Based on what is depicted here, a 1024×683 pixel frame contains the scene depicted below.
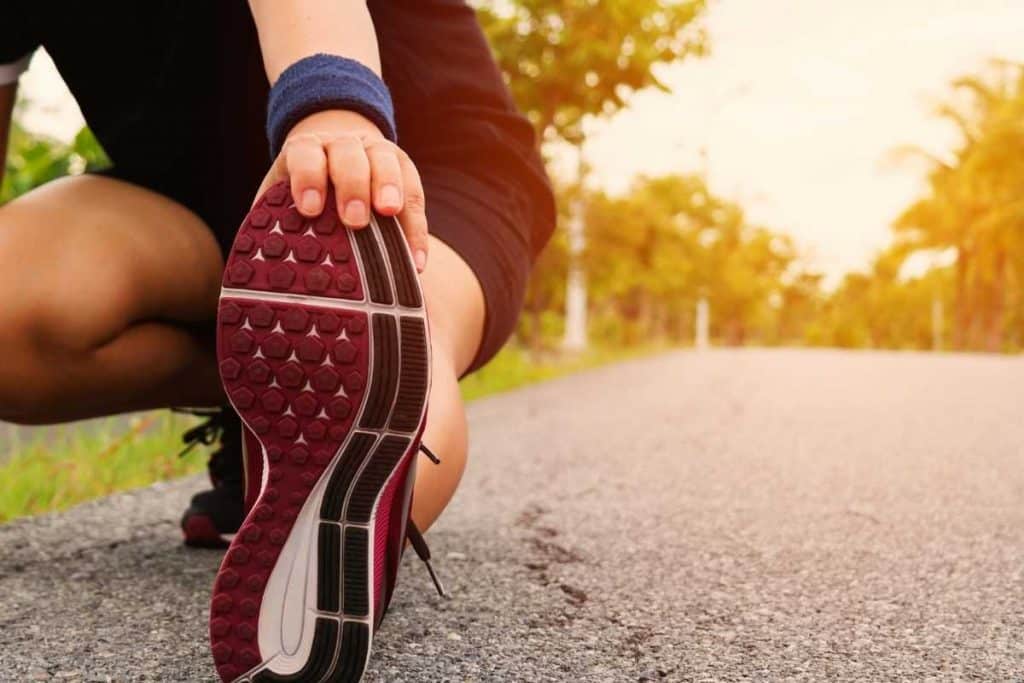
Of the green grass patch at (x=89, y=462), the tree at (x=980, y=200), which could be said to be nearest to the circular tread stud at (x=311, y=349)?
the green grass patch at (x=89, y=462)

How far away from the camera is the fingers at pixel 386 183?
2.85ft

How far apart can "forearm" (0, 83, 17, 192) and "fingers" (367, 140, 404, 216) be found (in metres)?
0.86

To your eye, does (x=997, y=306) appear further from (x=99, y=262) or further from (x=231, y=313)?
(x=231, y=313)

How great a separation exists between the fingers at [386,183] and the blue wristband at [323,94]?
0.09m

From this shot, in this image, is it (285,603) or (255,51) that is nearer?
(285,603)

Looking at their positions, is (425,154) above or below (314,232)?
above

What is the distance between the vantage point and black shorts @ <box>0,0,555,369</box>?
4.87 feet

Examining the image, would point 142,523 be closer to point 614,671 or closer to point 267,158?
point 267,158

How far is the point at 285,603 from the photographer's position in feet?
3.04

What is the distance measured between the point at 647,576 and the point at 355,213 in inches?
37.2

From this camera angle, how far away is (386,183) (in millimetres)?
873

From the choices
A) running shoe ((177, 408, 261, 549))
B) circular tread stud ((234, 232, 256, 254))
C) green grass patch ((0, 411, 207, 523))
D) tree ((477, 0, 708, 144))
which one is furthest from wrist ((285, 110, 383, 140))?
tree ((477, 0, 708, 144))

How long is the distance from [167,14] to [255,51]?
13 cm

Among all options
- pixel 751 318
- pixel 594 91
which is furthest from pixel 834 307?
pixel 594 91
